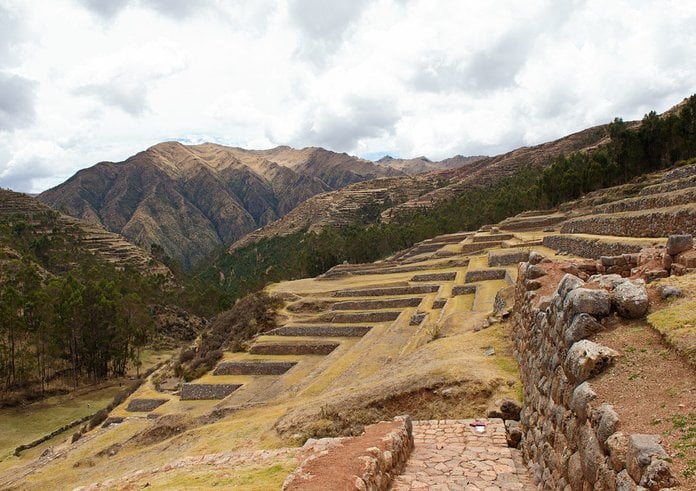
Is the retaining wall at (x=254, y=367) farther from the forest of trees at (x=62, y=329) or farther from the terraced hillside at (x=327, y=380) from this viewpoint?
the forest of trees at (x=62, y=329)

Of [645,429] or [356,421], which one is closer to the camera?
[645,429]

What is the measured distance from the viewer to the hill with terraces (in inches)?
207

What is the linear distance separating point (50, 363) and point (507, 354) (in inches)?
1906

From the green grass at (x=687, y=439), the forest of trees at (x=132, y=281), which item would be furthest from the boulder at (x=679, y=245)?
the forest of trees at (x=132, y=281)

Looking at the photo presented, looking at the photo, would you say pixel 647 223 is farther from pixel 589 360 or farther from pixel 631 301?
pixel 589 360

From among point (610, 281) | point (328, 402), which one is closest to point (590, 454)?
point (610, 281)

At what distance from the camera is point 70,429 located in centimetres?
3431

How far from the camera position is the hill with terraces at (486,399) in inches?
207

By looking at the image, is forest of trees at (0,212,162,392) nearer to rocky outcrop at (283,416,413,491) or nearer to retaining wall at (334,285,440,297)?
retaining wall at (334,285,440,297)

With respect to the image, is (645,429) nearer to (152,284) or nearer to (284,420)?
(284,420)

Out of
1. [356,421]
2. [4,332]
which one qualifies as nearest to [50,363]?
[4,332]

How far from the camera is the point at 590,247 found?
70.3ft

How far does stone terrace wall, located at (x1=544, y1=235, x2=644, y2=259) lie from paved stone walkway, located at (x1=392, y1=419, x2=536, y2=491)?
11.0m

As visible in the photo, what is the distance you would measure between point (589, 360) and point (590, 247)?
57.4 feet
